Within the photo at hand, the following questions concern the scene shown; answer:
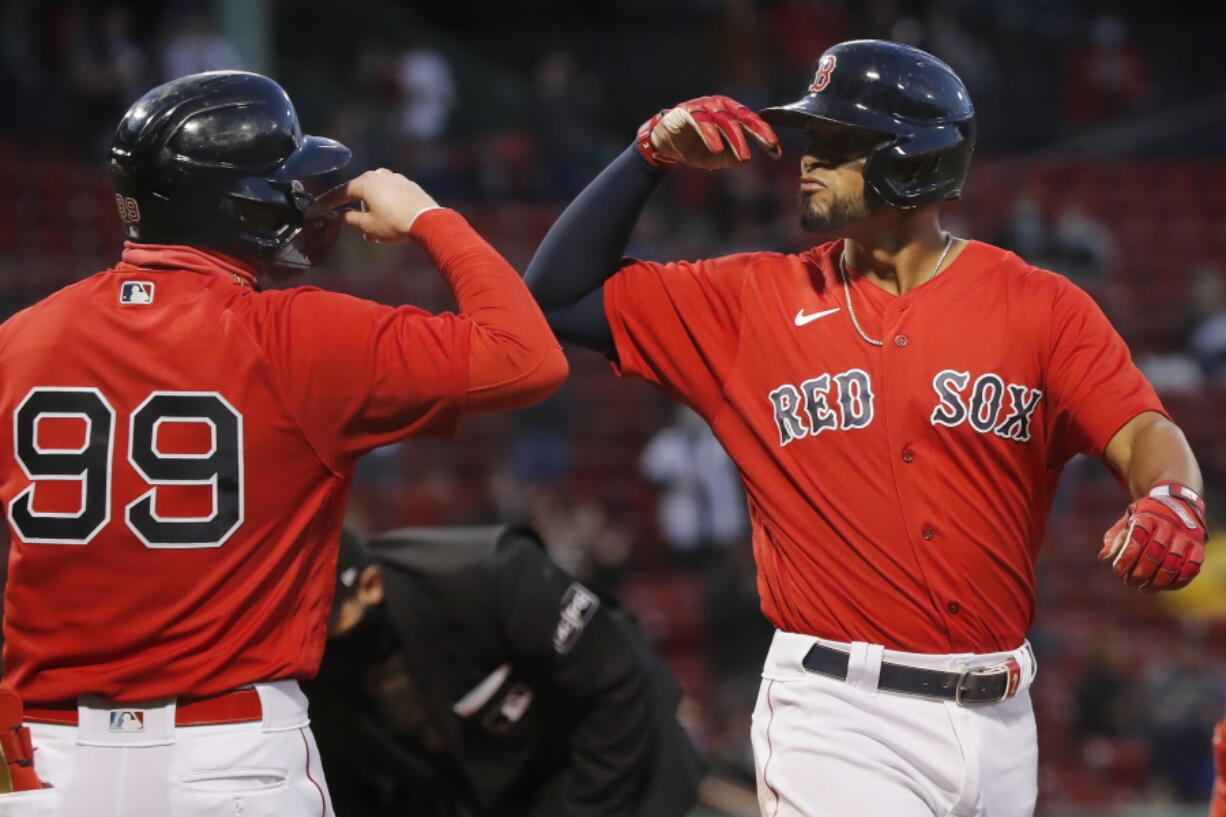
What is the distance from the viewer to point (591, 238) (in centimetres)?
345

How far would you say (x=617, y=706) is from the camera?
429cm

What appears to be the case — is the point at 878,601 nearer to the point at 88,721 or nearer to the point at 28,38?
the point at 88,721

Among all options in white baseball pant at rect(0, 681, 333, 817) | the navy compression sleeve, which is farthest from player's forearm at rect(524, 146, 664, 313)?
white baseball pant at rect(0, 681, 333, 817)

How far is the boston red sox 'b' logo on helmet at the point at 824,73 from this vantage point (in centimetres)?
342

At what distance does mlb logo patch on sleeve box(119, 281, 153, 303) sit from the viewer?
2797 mm

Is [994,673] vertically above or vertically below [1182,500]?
below

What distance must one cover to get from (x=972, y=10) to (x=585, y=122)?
4.66m

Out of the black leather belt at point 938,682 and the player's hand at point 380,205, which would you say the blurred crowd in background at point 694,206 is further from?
the player's hand at point 380,205

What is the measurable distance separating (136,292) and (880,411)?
1394mm

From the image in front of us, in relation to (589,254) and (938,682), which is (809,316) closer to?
(589,254)

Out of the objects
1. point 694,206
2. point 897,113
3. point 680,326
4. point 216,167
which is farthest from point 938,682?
point 694,206

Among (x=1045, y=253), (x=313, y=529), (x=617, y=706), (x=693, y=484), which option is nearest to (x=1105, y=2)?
(x=1045, y=253)

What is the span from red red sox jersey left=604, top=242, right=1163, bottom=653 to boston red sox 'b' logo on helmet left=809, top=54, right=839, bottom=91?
43cm

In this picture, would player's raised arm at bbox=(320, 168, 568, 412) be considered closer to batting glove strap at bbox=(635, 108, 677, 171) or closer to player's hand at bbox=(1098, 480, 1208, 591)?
batting glove strap at bbox=(635, 108, 677, 171)
